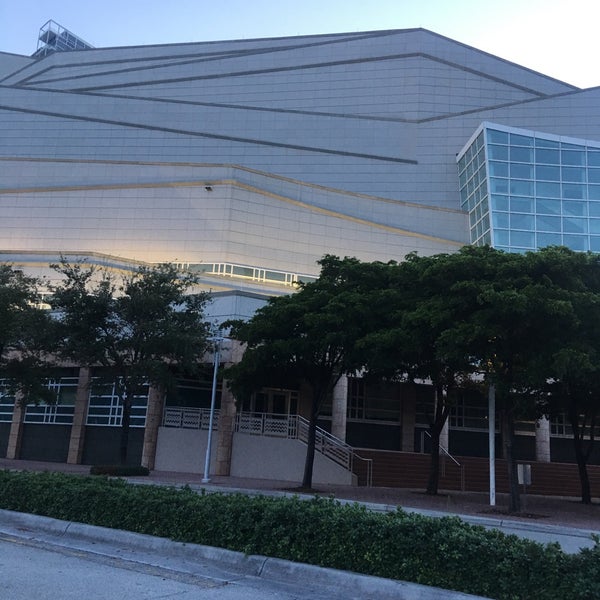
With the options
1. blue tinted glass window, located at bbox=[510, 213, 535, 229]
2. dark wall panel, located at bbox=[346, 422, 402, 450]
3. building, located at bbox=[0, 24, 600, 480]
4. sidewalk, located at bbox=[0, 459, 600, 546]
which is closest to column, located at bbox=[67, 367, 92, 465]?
building, located at bbox=[0, 24, 600, 480]

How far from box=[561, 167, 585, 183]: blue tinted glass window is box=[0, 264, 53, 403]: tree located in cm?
3582

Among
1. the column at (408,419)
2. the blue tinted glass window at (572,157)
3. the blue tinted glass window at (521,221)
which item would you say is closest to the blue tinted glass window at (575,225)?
the blue tinted glass window at (521,221)

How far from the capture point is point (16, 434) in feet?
94.8

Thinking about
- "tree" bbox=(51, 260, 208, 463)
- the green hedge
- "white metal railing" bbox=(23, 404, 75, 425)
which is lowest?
the green hedge

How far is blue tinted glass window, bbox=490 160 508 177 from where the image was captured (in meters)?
44.4

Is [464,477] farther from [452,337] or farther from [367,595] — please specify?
[367,595]

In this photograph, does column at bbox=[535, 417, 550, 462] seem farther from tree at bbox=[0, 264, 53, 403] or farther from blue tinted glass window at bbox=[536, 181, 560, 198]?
tree at bbox=[0, 264, 53, 403]

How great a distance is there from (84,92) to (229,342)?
43259mm

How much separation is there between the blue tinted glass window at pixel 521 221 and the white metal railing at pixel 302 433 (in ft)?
78.2

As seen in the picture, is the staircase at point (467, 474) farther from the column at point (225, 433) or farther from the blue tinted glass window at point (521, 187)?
the blue tinted glass window at point (521, 187)

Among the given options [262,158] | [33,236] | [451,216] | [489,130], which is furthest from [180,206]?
[489,130]

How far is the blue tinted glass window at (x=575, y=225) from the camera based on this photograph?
138ft

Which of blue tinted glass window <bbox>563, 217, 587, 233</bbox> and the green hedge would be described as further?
blue tinted glass window <bbox>563, 217, 587, 233</bbox>

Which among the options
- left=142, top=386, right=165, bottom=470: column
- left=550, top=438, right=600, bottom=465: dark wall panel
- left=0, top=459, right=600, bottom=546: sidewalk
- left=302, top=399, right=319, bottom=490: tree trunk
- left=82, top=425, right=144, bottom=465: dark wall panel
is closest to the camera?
left=0, top=459, right=600, bottom=546: sidewalk
